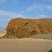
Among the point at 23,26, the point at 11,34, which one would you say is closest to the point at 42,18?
the point at 23,26

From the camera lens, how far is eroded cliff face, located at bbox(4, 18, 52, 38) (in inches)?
1015

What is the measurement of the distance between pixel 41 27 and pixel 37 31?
82 centimetres

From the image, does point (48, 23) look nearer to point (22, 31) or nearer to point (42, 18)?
point (42, 18)

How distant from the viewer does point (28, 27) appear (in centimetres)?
2598

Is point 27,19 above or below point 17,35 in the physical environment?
above

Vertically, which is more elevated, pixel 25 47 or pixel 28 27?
pixel 28 27

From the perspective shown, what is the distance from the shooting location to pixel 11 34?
2584cm

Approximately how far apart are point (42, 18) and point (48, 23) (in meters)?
1.30

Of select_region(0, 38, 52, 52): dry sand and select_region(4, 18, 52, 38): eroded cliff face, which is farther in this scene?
select_region(4, 18, 52, 38): eroded cliff face

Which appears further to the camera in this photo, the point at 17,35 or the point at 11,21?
the point at 11,21

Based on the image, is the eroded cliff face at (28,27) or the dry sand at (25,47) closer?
the dry sand at (25,47)

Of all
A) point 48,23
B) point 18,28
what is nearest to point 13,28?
point 18,28

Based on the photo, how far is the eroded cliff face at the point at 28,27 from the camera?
84.6 ft

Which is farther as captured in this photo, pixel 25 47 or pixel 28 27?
pixel 28 27
